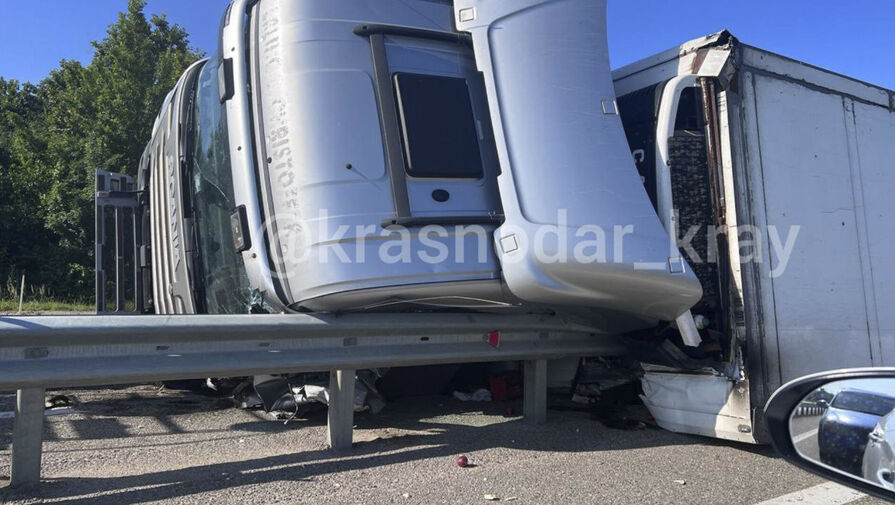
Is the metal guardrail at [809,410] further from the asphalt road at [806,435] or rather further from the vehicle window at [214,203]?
the vehicle window at [214,203]

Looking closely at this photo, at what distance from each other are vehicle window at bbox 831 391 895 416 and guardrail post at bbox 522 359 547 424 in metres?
2.73

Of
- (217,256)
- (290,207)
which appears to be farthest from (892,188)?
(217,256)

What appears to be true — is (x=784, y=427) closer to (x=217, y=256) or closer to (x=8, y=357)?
(x=8, y=357)

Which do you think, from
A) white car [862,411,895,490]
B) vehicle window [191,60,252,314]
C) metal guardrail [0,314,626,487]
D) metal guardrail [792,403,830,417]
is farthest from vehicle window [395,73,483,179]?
white car [862,411,895,490]

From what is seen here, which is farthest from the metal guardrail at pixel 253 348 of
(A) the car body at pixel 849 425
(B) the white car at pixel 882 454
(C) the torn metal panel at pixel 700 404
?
(B) the white car at pixel 882 454

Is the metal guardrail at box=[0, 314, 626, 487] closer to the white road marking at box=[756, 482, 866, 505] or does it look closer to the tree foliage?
the white road marking at box=[756, 482, 866, 505]

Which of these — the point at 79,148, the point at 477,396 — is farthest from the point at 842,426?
the point at 79,148

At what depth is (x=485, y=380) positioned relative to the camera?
5.26 metres

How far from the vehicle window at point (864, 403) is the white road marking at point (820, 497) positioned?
5.45 feet

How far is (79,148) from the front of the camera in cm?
1984

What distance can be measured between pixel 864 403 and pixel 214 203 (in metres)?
3.39

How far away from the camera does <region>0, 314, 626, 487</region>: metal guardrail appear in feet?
9.16

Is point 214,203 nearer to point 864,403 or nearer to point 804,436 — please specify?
point 804,436

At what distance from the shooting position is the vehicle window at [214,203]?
3.75 m
